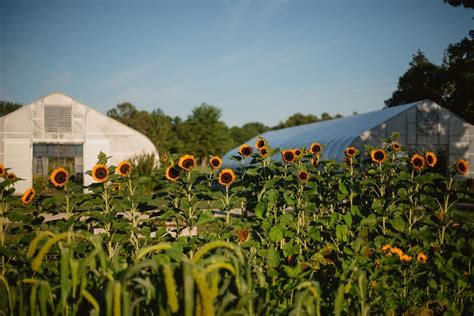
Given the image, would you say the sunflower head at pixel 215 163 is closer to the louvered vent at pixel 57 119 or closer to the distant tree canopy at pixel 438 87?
the louvered vent at pixel 57 119

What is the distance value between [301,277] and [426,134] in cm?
1673

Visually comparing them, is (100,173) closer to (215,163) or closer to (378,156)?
(215,163)

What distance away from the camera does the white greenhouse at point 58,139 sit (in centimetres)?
1947

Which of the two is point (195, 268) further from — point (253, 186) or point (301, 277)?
point (253, 186)

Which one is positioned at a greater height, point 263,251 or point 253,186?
point 253,186

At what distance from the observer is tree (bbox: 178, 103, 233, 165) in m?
49.9

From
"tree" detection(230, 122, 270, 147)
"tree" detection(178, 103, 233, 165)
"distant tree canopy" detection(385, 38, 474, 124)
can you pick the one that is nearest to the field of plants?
"distant tree canopy" detection(385, 38, 474, 124)

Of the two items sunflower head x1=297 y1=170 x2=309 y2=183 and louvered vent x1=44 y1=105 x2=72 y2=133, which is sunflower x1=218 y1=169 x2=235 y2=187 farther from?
louvered vent x1=44 y1=105 x2=72 y2=133

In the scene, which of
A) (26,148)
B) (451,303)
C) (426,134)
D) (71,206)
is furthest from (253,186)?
(26,148)

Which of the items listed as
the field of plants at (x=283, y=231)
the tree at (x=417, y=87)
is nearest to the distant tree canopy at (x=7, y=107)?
the field of plants at (x=283, y=231)

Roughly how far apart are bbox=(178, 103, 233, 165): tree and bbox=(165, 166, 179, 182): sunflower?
46.1 m

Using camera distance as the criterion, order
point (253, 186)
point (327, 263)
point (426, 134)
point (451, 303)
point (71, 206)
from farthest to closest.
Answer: point (426, 134)
point (253, 186)
point (327, 263)
point (71, 206)
point (451, 303)

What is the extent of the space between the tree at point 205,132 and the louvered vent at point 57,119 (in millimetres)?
29272

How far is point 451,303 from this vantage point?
276 centimetres
